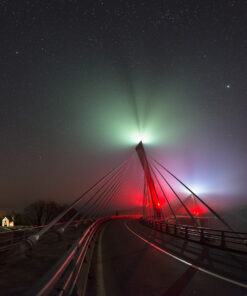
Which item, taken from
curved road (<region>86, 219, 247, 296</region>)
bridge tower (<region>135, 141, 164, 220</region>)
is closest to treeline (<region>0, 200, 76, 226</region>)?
bridge tower (<region>135, 141, 164, 220</region>)

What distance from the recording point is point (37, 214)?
6675 centimetres

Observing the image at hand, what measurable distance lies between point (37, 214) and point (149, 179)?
41.3 metres

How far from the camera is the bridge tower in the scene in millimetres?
44153

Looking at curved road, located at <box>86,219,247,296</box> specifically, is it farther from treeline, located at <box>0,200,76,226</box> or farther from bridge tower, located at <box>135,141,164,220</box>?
treeline, located at <box>0,200,76,226</box>

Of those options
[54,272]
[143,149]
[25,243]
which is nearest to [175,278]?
[25,243]

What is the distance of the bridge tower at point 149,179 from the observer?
145 ft

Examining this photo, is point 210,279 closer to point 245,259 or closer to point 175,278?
point 175,278

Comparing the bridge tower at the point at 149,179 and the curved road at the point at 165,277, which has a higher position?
the bridge tower at the point at 149,179

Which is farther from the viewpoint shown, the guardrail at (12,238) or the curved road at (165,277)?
the guardrail at (12,238)

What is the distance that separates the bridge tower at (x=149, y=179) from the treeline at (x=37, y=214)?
34.0 meters

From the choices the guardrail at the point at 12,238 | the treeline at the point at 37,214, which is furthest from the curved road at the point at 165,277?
the treeline at the point at 37,214

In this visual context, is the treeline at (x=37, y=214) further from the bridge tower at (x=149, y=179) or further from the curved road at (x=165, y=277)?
the curved road at (x=165, y=277)

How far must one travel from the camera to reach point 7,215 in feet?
189

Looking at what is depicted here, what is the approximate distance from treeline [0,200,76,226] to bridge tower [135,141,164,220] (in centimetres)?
3404
